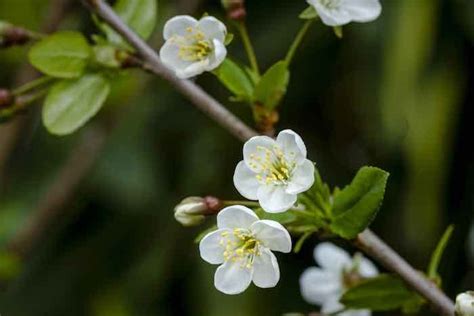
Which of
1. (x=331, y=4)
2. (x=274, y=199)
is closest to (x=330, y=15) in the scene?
(x=331, y=4)

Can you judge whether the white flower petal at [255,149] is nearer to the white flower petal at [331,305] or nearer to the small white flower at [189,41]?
the small white flower at [189,41]

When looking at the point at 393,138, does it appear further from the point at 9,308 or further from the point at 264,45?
the point at 9,308

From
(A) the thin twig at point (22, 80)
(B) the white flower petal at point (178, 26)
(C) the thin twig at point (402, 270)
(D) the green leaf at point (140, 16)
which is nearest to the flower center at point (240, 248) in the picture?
(C) the thin twig at point (402, 270)

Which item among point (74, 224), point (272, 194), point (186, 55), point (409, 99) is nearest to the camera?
point (272, 194)

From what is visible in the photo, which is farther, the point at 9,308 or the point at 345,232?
the point at 9,308

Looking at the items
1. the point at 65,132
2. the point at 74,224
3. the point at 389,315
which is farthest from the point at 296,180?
the point at 74,224

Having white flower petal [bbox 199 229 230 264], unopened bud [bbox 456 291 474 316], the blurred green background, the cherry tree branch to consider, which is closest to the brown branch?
the blurred green background
